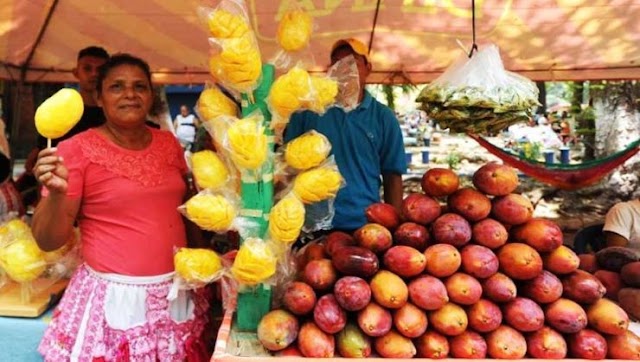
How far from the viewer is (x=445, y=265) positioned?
1.54 meters

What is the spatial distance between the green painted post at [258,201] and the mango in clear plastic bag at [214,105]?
0.20 ft

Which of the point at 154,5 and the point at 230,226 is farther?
the point at 154,5

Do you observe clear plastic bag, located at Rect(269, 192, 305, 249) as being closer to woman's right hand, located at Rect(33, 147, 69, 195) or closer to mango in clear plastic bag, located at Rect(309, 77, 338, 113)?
mango in clear plastic bag, located at Rect(309, 77, 338, 113)

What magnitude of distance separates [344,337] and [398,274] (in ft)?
0.82

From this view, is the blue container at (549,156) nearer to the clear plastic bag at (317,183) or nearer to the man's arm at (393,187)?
the man's arm at (393,187)

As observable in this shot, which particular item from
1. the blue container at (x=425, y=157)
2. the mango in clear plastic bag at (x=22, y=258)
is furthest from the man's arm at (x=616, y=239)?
the blue container at (x=425, y=157)

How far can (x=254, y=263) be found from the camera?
1503 millimetres

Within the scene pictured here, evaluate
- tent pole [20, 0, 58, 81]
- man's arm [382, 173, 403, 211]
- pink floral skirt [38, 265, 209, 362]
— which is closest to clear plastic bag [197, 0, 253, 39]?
pink floral skirt [38, 265, 209, 362]

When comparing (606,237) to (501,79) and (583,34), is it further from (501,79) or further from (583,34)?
(501,79)

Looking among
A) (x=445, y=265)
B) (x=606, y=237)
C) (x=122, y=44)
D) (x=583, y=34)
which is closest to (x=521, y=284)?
(x=445, y=265)

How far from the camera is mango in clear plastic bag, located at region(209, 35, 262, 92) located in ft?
4.92

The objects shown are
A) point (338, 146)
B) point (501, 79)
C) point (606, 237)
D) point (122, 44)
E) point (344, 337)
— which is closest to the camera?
point (344, 337)

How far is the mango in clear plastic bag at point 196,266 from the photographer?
158 centimetres

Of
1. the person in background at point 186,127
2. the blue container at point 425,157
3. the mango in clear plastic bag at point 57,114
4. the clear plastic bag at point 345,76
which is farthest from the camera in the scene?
the blue container at point 425,157
